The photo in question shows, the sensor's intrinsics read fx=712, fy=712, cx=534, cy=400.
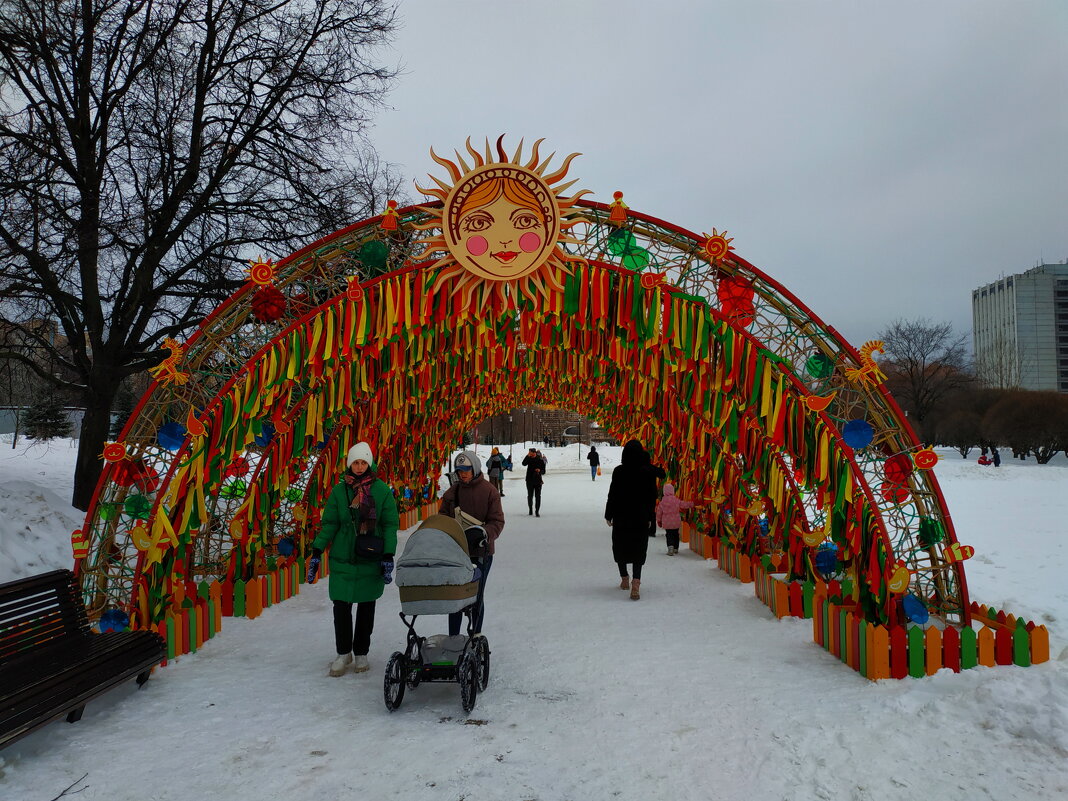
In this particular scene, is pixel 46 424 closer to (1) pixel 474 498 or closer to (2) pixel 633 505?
(2) pixel 633 505

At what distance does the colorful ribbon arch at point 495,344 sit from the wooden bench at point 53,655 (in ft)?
2.08

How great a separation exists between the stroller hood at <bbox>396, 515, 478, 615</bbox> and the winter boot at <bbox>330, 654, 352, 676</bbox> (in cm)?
107

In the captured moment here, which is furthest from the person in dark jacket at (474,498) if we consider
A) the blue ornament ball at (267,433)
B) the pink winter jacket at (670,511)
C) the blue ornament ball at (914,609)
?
the pink winter jacket at (670,511)

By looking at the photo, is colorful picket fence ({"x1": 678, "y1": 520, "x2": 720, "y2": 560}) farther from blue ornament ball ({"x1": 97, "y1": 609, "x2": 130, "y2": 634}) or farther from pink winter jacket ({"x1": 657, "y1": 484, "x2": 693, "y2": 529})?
blue ornament ball ({"x1": 97, "y1": 609, "x2": 130, "y2": 634})

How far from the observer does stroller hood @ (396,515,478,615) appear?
14.6ft

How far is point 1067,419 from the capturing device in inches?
1113

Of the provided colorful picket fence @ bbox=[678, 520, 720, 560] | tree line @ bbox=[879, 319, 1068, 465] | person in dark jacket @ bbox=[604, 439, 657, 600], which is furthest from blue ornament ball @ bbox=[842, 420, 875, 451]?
tree line @ bbox=[879, 319, 1068, 465]

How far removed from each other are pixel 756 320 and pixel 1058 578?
16.3ft

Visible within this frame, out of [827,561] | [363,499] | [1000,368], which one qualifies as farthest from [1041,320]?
[363,499]

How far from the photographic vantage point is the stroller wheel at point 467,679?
4.32 metres

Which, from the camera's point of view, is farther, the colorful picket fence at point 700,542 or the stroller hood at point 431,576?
the colorful picket fence at point 700,542

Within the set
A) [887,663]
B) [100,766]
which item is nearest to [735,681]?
[887,663]

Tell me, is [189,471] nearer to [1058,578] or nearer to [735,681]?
[735,681]

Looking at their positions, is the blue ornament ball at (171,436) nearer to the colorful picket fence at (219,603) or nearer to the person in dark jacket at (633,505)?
the colorful picket fence at (219,603)
